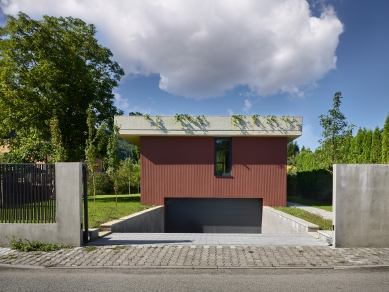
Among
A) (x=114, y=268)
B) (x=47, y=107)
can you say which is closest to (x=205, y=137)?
(x=114, y=268)

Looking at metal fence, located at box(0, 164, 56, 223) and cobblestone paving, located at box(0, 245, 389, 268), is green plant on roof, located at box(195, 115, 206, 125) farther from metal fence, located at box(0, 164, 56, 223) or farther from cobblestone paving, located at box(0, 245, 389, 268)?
metal fence, located at box(0, 164, 56, 223)

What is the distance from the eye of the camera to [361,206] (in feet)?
19.2

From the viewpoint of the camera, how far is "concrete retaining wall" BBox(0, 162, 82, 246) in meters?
5.94

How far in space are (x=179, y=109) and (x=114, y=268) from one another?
9.69m

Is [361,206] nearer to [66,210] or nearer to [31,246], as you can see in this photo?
[66,210]

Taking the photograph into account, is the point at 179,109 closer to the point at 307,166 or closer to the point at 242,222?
the point at 242,222

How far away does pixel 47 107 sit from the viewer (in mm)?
16219

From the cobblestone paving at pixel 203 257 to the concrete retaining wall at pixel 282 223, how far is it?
201 cm

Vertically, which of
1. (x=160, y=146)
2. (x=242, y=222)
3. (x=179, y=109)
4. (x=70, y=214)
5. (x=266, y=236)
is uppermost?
(x=179, y=109)

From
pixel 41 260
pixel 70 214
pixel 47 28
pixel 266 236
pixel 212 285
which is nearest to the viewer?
pixel 212 285

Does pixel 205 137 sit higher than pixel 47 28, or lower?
lower

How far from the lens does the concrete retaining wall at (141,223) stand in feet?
25.7

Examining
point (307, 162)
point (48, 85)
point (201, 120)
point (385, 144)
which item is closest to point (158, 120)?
point (201, 120)

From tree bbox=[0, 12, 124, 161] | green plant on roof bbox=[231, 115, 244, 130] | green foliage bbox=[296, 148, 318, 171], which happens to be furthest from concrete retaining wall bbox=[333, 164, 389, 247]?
green foliage bbox=[296, 148, 318, 171]
